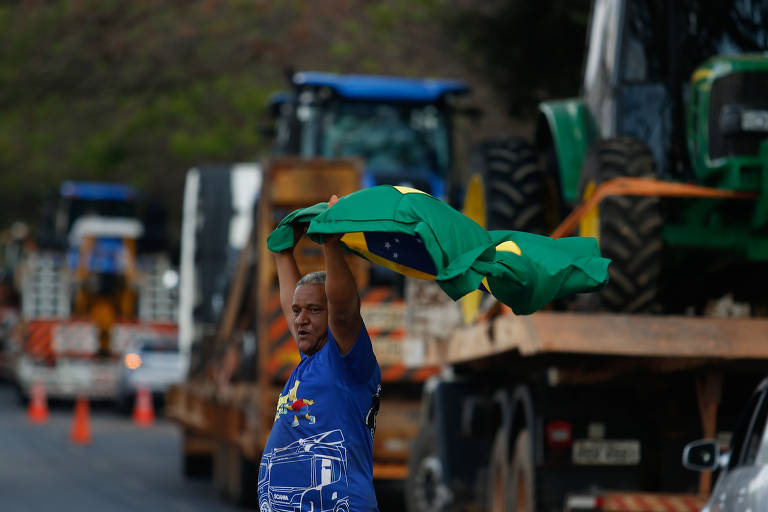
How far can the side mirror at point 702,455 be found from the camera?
21.3ft

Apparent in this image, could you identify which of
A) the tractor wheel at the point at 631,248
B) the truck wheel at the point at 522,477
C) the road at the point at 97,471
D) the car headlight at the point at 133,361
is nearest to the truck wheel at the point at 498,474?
the truck wheel at the point at 522,477

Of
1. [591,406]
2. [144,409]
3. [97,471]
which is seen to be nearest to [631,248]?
[591,406]

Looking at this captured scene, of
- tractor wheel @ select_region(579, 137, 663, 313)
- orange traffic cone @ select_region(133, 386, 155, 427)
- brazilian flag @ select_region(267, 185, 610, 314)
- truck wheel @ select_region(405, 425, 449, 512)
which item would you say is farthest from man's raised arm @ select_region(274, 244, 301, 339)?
orange traffic cone @ select_region(133, 386, 155, 427)

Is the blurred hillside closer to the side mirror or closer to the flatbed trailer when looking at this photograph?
the flatbed trailer

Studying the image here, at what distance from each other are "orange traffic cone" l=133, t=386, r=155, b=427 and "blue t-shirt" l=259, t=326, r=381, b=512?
77.3 feet

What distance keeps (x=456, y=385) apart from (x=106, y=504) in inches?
206

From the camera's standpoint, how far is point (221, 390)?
16109mm

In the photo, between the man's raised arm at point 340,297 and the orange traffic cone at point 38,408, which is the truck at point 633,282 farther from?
the orange traffic cone at point 38,408

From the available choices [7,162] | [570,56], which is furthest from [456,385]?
[7,162]

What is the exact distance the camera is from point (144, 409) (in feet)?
93.0

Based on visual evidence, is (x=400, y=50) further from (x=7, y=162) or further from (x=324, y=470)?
(x=324, y=470)

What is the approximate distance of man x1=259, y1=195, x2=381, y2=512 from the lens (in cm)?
501

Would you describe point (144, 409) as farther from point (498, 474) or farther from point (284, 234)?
point (284, 234)

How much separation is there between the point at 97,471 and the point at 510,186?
1063cm
